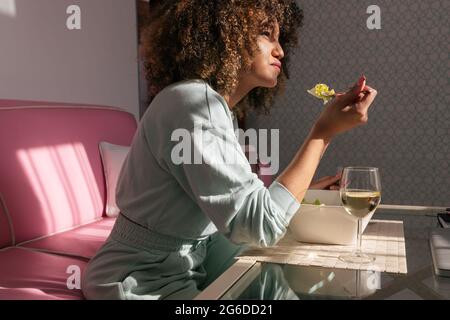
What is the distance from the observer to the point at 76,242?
1.54 meters

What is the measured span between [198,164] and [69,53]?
6.46 ft

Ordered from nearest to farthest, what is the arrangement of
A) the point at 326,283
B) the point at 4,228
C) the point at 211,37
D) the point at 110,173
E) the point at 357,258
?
the point at 326,283 < the point at 357,258 < the point at 211,37 < the point at 4,228 < the point at 110,173

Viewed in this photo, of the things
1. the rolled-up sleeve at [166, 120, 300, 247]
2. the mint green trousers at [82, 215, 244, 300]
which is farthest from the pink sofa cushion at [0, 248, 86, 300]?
the rolled-up sleeve at [166, 120, 300, 247]

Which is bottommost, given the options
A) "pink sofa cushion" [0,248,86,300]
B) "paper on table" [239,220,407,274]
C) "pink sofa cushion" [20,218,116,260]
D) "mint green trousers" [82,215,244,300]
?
"pink sofa cushion" [20,218,116,260]

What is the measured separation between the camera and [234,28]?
102 cm

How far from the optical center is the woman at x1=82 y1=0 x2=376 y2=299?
0.83m

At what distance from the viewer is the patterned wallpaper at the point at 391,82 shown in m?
3.56

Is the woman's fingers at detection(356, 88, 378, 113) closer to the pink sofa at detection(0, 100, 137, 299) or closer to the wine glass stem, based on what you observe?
the wine glass stem

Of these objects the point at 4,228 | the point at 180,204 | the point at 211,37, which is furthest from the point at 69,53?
the point at 180,204

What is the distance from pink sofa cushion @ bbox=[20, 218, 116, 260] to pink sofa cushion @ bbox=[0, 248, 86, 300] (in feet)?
0.16

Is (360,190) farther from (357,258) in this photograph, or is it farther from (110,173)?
(110,173)

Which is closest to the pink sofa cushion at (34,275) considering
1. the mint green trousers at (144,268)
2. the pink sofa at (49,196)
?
the pink sofa at (49,196)

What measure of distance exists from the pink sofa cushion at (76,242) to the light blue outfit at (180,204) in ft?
1.56
